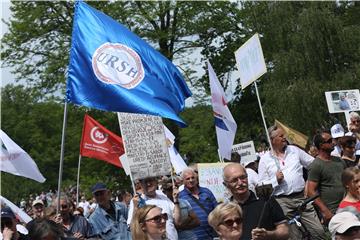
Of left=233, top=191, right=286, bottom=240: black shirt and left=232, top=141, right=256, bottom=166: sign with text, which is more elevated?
left=232, top=141, right=256, bottom=166: sign with text

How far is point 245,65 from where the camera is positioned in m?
10.9

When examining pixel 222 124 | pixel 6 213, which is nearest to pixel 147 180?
pixel 6 213

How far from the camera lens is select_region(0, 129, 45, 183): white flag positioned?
9.15 meters

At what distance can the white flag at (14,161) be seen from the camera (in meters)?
9.15

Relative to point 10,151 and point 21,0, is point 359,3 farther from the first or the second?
point 10,151

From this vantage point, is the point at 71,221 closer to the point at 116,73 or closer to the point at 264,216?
the point at 116,73

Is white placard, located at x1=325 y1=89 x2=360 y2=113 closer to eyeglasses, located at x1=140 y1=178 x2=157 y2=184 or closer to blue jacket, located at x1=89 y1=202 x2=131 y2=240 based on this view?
blue jacket, located at x1=89 y1=202 x2=131 y2=240

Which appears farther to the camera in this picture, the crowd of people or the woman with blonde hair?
the woman with blonde hair

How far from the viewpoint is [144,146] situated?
918 cm

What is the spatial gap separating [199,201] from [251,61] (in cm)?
298

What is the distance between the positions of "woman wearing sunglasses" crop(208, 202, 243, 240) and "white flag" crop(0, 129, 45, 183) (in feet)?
13.5

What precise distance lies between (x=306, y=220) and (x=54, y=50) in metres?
25.8

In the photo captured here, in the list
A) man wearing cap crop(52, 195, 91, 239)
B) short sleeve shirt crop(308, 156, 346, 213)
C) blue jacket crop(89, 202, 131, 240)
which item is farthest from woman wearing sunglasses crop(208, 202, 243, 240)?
man wearing cap crop(52, 195, 91, 239)

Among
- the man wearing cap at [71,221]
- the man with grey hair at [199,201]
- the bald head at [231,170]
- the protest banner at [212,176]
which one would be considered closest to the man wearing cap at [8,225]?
the bald head at [231,170]
